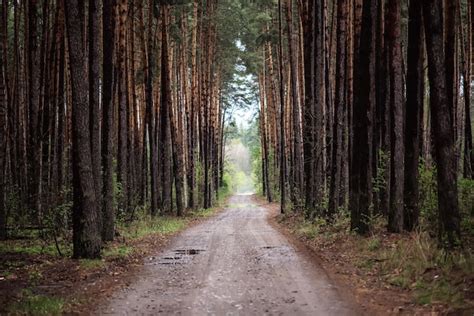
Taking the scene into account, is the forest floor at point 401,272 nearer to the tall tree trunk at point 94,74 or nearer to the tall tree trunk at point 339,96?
the tall tree trunk at point 339,96

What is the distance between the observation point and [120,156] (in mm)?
15461

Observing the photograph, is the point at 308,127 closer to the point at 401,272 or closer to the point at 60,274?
the point at 401,272

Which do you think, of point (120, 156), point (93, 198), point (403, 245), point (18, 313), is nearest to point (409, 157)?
point (403, 245)

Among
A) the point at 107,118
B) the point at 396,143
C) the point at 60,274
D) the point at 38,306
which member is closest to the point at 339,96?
the point at 396,143

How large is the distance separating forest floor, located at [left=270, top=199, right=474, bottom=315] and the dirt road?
18.6 inches

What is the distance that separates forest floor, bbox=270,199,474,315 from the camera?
20.3 ft

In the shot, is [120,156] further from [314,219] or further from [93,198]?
[314,219]

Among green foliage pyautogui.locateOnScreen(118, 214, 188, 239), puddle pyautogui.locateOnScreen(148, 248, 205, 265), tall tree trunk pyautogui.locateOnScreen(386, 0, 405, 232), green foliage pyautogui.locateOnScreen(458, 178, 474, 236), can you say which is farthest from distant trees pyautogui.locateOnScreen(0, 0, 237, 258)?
green foliage pyautogui.locateOnScreen(458, 178, 474, 236)

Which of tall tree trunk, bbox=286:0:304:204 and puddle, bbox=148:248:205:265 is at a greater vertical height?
tall tree trunk, bbox=286:0:304:204

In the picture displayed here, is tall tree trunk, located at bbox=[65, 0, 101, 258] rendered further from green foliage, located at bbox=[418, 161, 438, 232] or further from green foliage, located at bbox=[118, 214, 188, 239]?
green foliage, located at bbox=[418, 161, 438, 232]

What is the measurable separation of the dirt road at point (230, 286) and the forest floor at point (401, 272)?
472mm

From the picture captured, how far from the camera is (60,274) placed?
8469mm

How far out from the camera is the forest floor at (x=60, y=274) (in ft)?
21.2

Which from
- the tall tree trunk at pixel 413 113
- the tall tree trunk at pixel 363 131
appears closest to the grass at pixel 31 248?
the tall tree trunk at pixel 363 131
